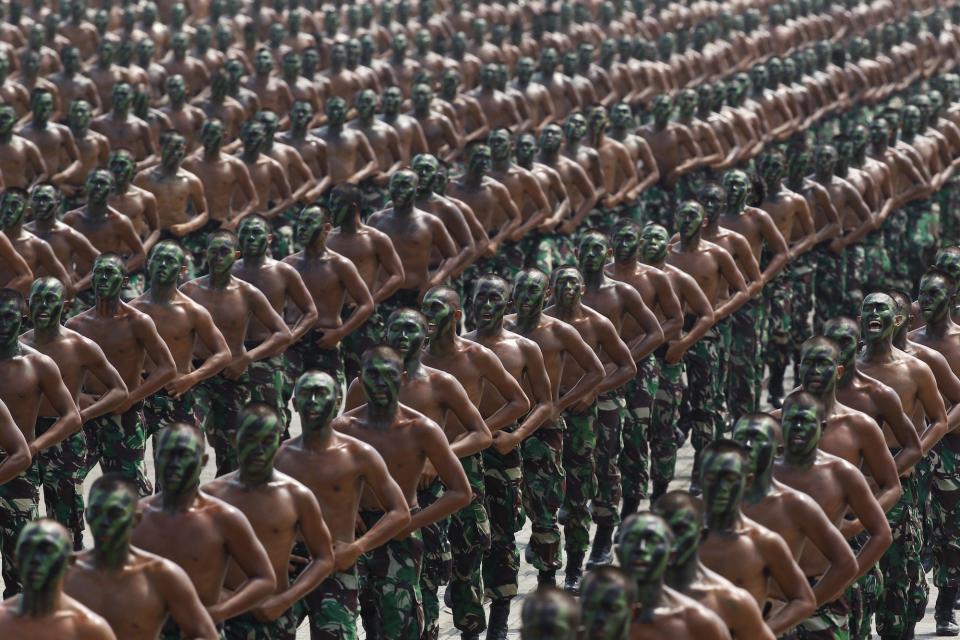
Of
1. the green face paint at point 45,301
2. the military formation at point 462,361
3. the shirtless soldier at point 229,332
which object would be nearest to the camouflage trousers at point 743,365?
the military formation at point 462,361

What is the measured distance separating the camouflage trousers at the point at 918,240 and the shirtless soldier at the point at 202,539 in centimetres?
1412

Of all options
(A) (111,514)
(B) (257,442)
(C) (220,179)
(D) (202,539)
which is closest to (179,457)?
(D) (202,539)

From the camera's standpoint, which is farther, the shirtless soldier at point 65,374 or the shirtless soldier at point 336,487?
the shirtless soldier at point 65,374

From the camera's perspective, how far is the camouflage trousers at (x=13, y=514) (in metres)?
12.6

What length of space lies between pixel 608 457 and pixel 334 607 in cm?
432

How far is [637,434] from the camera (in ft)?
50.7

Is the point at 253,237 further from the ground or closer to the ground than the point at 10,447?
closer to the ground

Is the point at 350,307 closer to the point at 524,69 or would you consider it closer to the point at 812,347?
the point at 812,347

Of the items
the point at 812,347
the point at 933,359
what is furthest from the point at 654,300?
the point at 812,347

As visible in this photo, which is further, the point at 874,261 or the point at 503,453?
the point at 874,261

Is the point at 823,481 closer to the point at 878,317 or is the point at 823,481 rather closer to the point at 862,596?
the point at 862,596

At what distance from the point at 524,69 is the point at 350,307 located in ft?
39.3

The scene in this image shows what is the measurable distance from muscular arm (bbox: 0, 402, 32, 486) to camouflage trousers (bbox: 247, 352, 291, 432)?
11.2ft

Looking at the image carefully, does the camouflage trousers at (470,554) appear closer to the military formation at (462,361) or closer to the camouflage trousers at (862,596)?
the military formation at (462,361)
